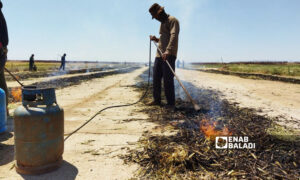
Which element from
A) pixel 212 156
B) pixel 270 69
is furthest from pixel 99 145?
pixel 270 69

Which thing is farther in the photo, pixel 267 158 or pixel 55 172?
pixel 267 158

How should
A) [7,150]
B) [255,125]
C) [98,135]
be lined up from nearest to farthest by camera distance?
[7,150], [98,135], [255,125]

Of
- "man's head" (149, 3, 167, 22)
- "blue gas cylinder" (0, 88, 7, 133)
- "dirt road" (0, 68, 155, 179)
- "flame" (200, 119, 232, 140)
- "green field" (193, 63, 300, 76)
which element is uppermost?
"man's head" (149, 3, 167, 22)

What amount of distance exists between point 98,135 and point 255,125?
2899 millimetres

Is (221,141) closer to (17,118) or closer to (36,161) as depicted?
(36,161)

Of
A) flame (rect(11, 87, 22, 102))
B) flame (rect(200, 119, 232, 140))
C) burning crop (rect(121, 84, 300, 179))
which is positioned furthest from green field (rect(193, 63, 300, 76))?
flame (rect(11, 87, 22, 102))

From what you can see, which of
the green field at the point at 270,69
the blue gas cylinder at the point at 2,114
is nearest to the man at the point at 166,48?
the blue gas cylinder at the point at 2,114

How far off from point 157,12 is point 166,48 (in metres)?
0.96

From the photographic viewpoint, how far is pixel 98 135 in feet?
12.3

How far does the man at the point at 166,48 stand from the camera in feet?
17.8

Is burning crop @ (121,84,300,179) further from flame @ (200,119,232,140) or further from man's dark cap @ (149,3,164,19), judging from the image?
man's dark cap @ (149,3,164,19)

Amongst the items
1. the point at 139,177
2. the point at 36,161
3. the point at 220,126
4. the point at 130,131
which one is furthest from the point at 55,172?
the point at 220,126

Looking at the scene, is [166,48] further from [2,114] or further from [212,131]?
A: [2,114]

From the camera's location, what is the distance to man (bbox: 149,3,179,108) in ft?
17.8
